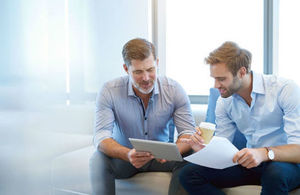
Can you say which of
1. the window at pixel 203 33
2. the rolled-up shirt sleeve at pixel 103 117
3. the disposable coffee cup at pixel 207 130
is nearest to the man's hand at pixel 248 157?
the disposable coffee cup at pixel 207 130

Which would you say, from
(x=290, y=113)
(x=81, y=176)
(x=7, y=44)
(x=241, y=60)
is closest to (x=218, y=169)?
(x=290, y=113)

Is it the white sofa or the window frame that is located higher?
the window frame

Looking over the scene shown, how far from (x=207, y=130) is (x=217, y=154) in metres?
0.10

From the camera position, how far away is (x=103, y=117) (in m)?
1.60

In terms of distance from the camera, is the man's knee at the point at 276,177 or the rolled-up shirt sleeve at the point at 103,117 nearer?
the man's knee at the point at 276,177

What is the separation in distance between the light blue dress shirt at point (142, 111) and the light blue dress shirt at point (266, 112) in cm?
21

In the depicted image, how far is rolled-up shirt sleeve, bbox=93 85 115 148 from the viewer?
1.58 m

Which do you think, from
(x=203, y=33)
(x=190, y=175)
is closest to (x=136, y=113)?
(x=190, y=175)

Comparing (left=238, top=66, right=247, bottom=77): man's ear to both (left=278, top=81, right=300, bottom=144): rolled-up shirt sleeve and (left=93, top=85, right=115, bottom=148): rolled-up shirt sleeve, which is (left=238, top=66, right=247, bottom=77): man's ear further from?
(left=93, top=85, right=115, bottom=148): rolled-up shirt sleeve

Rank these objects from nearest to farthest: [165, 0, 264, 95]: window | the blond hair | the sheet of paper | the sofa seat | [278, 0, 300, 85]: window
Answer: the sheet of paper, the sofa seat, the blond hair, [278, 0, 300, 85]: window, [165, 0, 264, 95]: window

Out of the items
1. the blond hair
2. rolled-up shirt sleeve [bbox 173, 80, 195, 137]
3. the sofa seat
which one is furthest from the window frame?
the sofa seat

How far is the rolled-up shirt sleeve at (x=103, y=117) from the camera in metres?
1.58

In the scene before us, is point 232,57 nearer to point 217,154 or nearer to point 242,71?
point 242,71

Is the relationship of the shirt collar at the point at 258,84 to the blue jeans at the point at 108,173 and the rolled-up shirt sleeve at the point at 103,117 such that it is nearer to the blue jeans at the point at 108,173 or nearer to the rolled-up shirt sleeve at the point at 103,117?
the blue jeans at the point at 108,173
